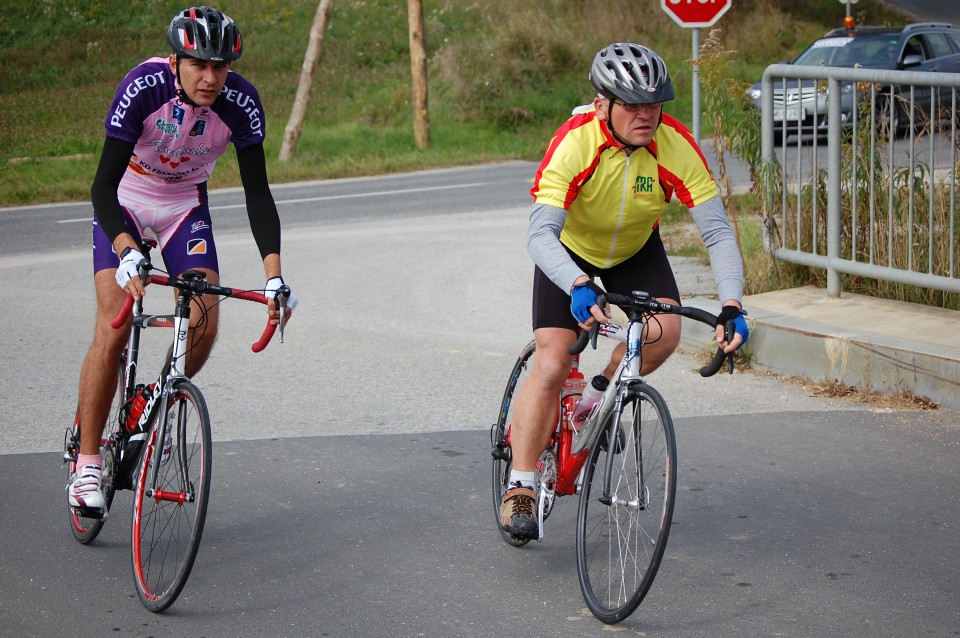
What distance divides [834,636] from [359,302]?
6388 mm

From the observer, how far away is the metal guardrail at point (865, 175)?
7605 millimetres

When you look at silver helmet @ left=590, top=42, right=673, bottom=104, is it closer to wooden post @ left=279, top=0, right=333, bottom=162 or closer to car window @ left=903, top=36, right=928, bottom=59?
wooden post @ left=279, top=0, right=333, bottom=162

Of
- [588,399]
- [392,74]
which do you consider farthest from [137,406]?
[392,74]

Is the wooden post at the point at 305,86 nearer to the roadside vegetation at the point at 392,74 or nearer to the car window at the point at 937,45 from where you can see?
the roadside vegetation at the point at 392,74

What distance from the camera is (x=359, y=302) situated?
992 cm

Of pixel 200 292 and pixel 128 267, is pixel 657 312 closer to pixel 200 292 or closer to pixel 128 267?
pixel 200 292

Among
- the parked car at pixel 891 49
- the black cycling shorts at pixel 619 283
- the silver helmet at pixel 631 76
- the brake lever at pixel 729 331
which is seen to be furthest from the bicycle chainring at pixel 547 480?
the parked car at pixel 891 49

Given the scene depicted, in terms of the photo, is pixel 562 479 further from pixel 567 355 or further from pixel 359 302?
pixel 359 302

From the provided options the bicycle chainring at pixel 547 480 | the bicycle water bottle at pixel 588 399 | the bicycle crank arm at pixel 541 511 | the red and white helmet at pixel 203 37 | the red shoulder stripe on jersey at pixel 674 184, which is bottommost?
the bicycle crank arm at pixel 541 511

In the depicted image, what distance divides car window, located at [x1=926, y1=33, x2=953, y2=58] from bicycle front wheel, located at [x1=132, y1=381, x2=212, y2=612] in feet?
63.5

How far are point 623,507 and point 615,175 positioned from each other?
1159 mm

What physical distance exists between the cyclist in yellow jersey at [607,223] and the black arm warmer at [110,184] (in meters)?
1.51

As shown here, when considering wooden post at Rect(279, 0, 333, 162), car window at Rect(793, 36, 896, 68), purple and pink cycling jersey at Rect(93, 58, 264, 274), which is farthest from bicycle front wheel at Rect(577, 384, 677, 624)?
wooden post at Rect(279, 0, 333, 162)

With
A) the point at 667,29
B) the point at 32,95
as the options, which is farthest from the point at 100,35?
the point at 667,29
